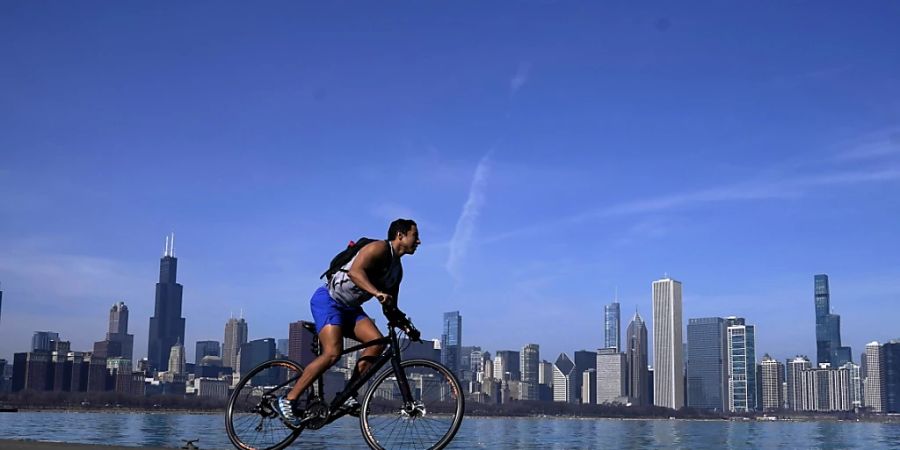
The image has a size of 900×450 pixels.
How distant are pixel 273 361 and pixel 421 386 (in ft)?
5.68

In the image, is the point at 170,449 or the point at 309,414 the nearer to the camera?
the point at 170,449

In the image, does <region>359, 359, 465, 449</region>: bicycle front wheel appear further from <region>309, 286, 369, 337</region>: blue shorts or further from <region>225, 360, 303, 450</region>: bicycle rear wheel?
<region>225, 360, 303, 450</region>: bicycle rear wheel

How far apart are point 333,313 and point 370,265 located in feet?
2.04

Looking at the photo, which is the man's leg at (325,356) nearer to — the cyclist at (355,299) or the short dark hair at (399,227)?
the cyclist at (355,299)

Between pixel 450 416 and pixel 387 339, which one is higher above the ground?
pixel 387 339

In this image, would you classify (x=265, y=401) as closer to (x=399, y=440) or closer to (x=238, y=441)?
(x=238, y=441)

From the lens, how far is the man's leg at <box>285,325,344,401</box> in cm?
866

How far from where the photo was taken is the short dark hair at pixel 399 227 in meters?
8.58

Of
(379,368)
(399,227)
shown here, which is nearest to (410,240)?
(399,227)

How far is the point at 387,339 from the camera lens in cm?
866

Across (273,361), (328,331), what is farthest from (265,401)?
(328,331)

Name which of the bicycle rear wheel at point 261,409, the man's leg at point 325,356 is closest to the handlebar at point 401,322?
the man's leg at point 325,356

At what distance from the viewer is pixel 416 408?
8570 mm

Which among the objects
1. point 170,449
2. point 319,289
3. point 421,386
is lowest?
point 170,449
